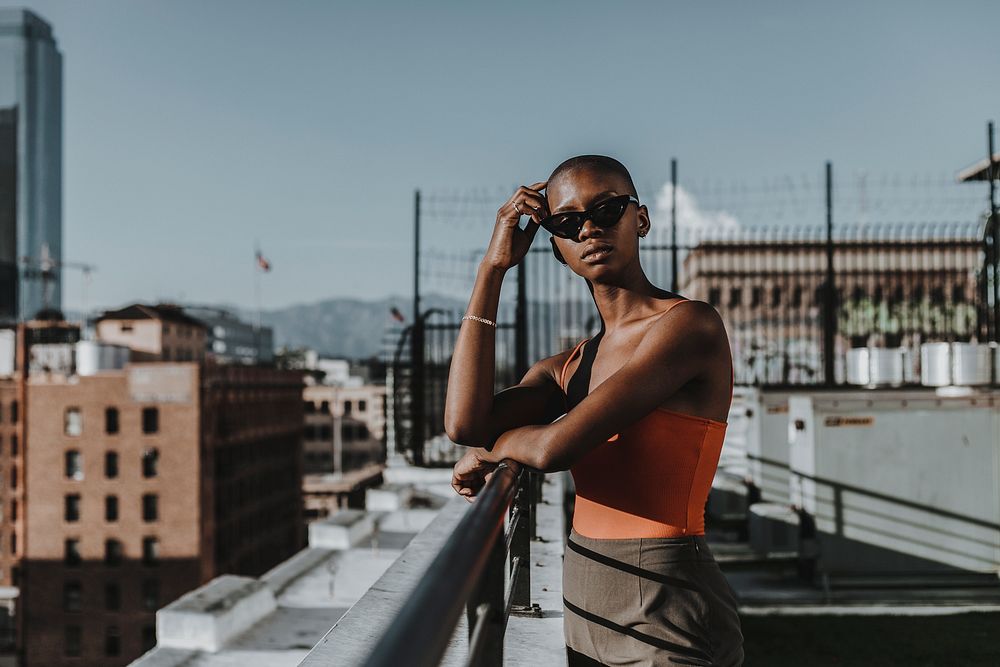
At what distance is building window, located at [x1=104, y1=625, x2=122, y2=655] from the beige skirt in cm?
7283

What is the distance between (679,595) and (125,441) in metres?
73.3

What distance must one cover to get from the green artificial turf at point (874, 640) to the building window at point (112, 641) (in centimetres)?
6840

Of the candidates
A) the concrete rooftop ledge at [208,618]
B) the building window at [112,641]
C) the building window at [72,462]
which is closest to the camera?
the concrete rooftop ledge at [208,618]

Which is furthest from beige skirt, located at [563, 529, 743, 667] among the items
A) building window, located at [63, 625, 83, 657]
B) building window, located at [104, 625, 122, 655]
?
building window, located at [63, 625, 83, 657]

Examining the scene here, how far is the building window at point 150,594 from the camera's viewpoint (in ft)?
216

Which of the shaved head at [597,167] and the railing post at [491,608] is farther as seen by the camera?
the shaved head at [597,167]

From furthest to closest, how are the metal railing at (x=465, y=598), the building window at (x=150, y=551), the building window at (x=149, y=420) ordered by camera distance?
the building window at (x=149, y=420) < the building window at (x=150, y=551) < the metal railing at (x=465, y=598)

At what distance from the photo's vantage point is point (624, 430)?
170 cm

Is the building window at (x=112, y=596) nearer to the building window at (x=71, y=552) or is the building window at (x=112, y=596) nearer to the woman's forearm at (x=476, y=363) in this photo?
the building window at (x=71, y=552)

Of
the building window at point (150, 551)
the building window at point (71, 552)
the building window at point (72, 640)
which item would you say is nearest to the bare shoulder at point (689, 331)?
the building window at point (150, 551)

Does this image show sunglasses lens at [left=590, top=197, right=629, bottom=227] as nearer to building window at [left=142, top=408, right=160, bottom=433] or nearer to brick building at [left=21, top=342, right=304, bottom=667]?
brick building at [left=21, top=342, right=304, bottom=667]

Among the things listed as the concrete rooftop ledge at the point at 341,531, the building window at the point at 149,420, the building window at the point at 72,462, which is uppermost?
the concrete rooftop ledge at the point at 341,531

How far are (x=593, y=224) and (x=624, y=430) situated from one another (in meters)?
0.45

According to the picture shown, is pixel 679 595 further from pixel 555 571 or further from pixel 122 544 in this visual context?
pixel 122 544
